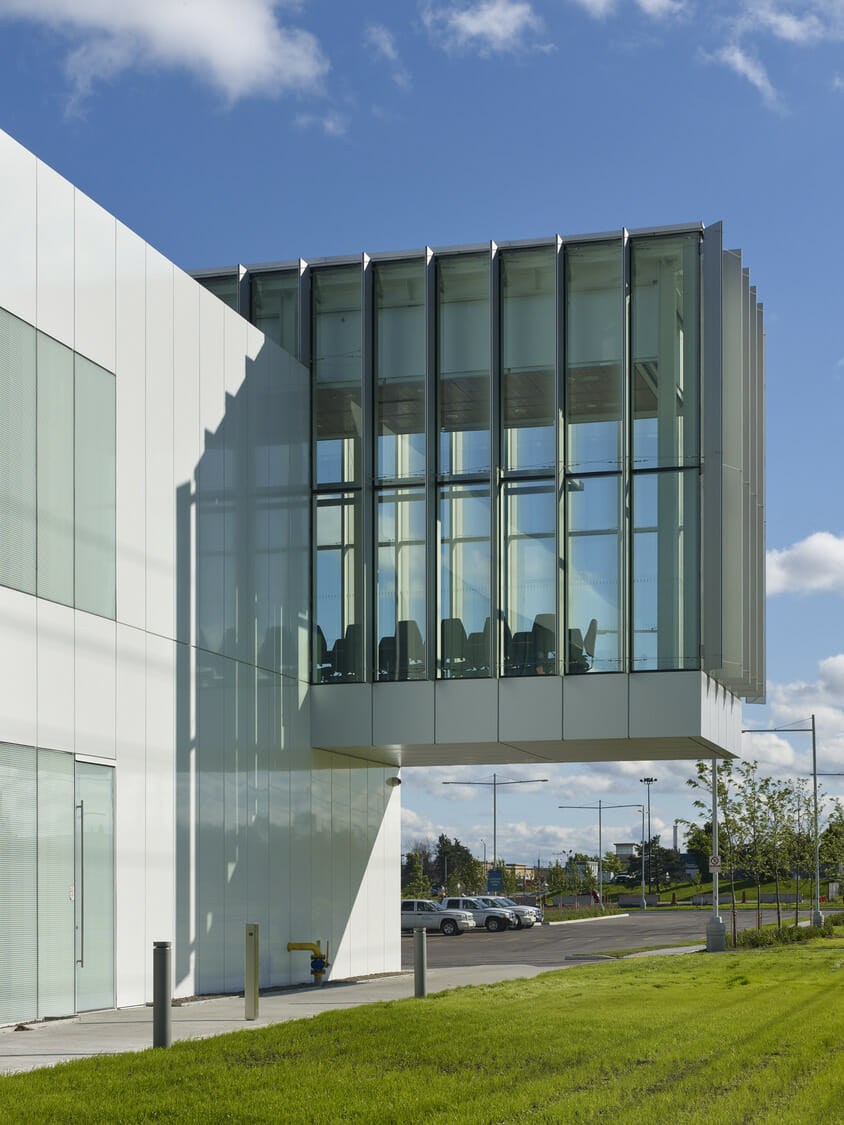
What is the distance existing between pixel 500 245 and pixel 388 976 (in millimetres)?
15445

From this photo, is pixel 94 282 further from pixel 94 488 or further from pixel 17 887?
pixel 17 887

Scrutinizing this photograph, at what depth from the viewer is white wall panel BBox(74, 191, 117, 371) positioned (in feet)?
62.3

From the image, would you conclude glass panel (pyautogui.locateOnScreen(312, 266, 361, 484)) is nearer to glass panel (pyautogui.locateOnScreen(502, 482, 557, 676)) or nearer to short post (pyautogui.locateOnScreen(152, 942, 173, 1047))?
glass panel (pyautogui.locateOnScreen(502, 482, 557, 676))

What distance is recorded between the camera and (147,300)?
21016mm

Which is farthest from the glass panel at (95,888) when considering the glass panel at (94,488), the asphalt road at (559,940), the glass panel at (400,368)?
the asphalt road at (559,940)

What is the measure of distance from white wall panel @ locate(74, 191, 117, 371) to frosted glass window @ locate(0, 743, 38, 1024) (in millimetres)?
5620

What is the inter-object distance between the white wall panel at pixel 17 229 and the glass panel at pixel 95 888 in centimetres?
595

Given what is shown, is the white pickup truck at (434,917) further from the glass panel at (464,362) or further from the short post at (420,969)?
the short post at (420,969)

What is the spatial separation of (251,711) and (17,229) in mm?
9400

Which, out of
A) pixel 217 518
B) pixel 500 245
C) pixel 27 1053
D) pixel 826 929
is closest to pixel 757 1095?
pixel 27 1053

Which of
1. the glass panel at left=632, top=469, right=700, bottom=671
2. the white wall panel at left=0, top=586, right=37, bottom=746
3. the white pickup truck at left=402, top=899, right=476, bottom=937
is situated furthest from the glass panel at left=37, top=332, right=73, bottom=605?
the white pickup truck at left=402, top=899, right=476, bottom=937

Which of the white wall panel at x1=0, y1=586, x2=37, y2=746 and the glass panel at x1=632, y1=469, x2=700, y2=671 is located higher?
the glass panel at x1=632, y1=469, x2=700, y2=671

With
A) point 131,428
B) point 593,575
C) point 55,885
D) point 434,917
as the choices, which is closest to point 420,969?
point 55,885

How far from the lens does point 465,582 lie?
26.1 m
